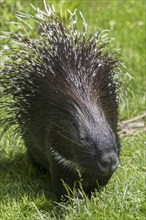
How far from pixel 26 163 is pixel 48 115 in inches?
36.2

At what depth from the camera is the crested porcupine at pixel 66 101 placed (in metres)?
3.42

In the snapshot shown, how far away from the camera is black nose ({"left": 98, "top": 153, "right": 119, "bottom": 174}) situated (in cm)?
325

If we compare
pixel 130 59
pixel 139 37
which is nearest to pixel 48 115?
pixel 130 59

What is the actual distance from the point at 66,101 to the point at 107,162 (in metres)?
0.54

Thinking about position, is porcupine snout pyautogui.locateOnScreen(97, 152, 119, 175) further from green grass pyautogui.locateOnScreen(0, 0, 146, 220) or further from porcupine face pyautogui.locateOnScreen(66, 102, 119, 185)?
green grass pyautogui.locateOnScreen(0, 0, 146, 220)

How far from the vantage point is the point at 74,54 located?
386 centimetres

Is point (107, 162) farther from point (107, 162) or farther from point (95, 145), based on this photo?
point (95, 145)

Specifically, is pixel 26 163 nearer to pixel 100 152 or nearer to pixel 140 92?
pixel 100 152

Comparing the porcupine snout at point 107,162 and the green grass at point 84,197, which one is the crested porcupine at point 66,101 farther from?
the green grass at point 84,197

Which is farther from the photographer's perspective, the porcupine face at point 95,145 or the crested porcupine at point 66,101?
the crested porcupine at point 66,101

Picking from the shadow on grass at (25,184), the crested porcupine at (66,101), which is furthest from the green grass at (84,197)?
the crested porcupine at (66,101)

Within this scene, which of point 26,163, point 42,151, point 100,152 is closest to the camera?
point 100,152

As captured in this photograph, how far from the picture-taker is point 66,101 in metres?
3.63

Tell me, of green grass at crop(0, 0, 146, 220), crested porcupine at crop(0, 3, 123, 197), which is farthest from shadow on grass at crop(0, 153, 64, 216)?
crested porcupine at crop(0, 3, 123, 197)
